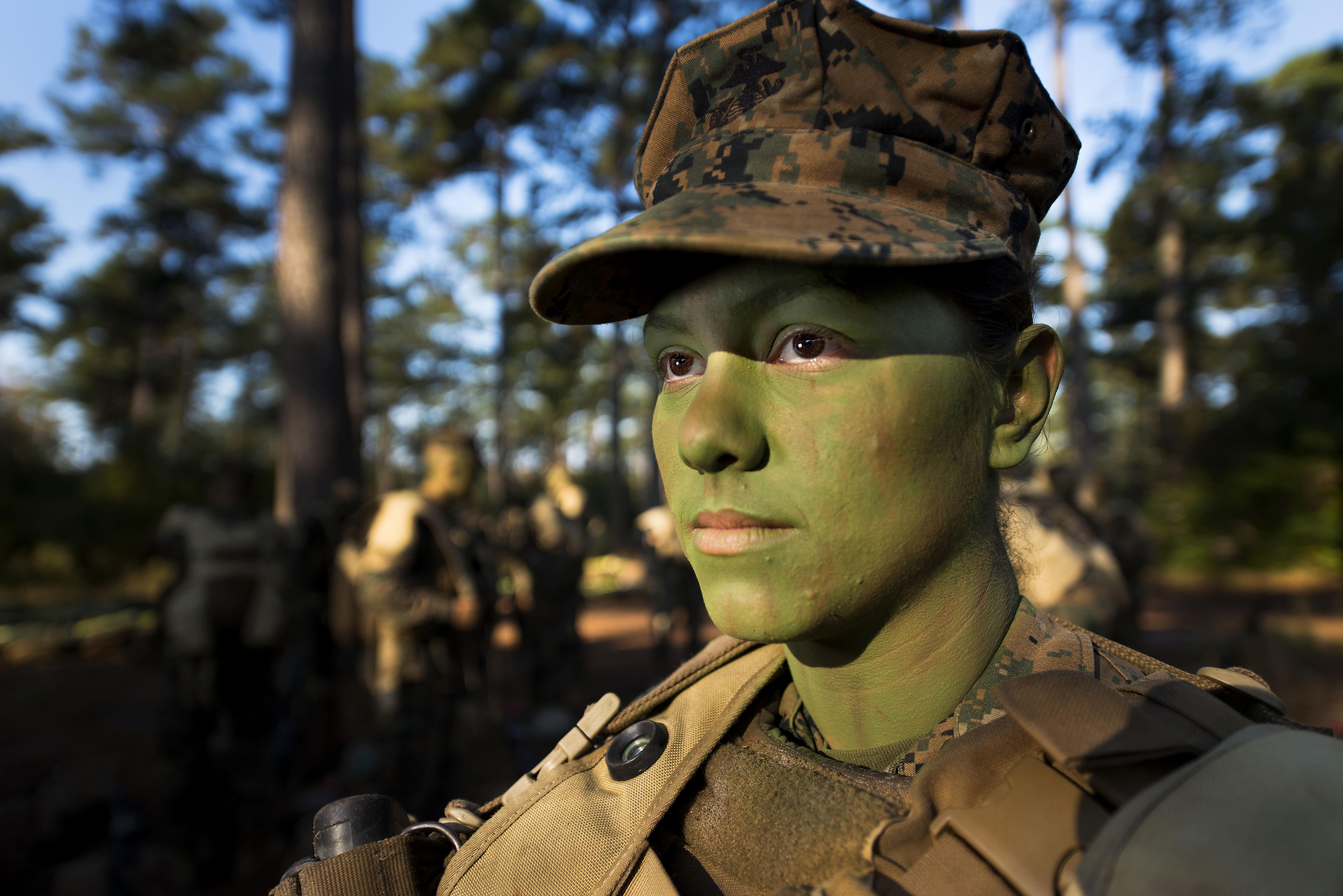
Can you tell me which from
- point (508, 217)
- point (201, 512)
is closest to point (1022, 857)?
point (201, 512)

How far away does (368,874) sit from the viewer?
1.25 meters

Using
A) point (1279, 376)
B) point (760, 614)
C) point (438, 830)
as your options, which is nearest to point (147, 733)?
point (438, 830)

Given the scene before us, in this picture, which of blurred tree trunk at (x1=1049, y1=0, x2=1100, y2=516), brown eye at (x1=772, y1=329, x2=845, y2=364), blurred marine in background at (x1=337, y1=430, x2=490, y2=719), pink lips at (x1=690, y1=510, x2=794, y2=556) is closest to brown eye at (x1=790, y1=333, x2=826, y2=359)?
brown eye at (x1=772, y1=329, x2=845, y2=364)

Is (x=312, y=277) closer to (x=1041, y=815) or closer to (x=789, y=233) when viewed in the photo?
(x=789, y=233)

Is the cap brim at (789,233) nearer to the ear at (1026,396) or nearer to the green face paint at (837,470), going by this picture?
the green face paint at (837,470)

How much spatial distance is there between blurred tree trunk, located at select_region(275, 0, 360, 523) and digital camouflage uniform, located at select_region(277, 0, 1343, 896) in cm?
603

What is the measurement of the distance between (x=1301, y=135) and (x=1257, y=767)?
20.4 meters

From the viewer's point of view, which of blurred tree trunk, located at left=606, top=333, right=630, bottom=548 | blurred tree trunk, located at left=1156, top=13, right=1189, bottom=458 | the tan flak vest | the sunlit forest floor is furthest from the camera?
blurred tree trunk, located at left=606, top=333, right=630, bottom=548

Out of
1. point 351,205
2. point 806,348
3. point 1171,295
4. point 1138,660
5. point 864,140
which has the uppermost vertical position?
point 351,205

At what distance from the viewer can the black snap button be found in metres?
1.35

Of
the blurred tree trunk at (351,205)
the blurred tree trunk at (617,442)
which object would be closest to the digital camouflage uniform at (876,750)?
the blurred tree trunk at (351,205)

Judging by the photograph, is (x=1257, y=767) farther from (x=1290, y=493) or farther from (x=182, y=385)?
(x=182, y=385)

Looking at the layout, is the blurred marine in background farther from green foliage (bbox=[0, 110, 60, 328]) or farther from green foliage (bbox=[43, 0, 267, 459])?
green foliage (bbox=[0, 110, 60, 328])

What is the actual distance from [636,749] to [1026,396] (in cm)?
92
